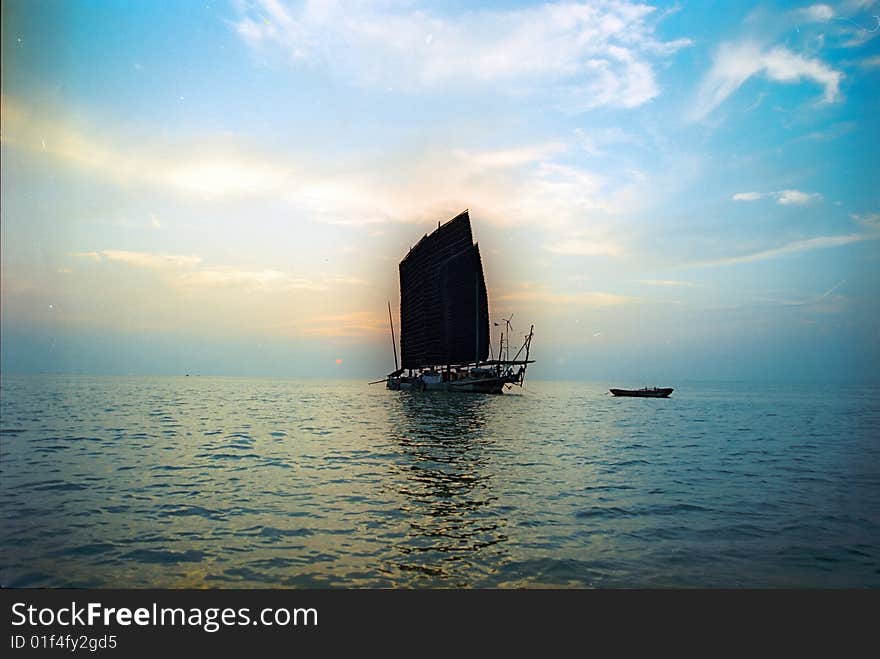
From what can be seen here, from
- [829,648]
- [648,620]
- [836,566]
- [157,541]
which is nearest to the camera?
[829,648]

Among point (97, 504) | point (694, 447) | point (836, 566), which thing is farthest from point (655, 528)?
point (694, 447)

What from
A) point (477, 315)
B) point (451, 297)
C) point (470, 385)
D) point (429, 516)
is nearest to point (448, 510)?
point (429, 516)

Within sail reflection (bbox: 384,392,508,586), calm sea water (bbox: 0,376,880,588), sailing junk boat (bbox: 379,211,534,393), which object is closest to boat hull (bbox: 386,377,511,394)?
sailing junk boat (bbox: 379,211,534,393)

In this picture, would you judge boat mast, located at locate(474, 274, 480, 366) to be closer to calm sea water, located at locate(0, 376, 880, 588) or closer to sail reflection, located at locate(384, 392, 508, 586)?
sail reflection, located at locate(384, 392, 508, 586)

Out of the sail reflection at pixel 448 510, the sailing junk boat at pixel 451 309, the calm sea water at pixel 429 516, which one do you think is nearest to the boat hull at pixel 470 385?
the sailing junk boat at pixel 451 309

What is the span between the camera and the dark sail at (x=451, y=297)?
77500mm

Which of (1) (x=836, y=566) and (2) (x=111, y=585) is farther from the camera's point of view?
(1) (x=836, y=566)

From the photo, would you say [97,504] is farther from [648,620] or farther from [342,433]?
[342,433]

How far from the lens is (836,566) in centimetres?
834

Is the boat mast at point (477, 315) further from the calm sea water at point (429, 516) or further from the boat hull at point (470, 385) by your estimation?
the calm sea water at point (429, 516)

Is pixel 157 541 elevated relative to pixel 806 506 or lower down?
elevated

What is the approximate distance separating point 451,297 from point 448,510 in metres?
67.5

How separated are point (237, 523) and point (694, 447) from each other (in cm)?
2219

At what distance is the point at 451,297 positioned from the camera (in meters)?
78.4
